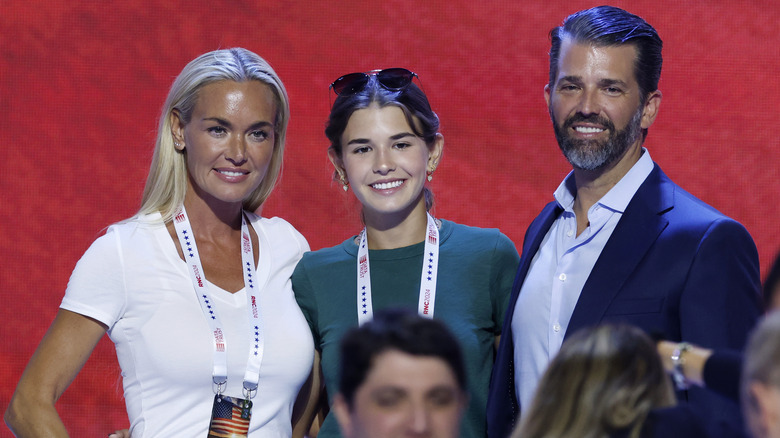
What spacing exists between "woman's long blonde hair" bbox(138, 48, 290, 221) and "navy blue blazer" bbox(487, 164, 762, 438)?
1141 millimetres

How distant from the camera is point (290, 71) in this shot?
14.8ft

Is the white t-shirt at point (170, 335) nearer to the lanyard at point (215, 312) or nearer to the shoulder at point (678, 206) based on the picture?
the lanyard at point (215, 312)

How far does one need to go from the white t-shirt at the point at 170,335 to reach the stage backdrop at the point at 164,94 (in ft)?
6.10

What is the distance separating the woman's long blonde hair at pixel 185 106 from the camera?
2.72 m

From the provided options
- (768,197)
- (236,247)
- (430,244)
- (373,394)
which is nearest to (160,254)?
(236,247)

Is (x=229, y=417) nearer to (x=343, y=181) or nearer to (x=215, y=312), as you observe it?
(x=215, y=312)

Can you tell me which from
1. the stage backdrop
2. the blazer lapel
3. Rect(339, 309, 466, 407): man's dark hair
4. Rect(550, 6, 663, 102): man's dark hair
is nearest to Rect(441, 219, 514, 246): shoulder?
the blazer lapel

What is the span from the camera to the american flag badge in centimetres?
249

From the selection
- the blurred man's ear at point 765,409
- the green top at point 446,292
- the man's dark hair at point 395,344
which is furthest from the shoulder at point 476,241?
the blurred man's ear at point 765,409

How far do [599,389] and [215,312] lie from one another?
1.38 m

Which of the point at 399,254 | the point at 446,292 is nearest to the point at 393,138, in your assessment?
the point at 399,254

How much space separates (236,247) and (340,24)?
197 centimetres

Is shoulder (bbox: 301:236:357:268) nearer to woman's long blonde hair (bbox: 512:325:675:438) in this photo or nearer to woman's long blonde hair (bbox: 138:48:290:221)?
woman's long blonde hair (bbox: 138:48:290:221)

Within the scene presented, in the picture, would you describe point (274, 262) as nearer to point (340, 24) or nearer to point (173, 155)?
point (173, 155)
